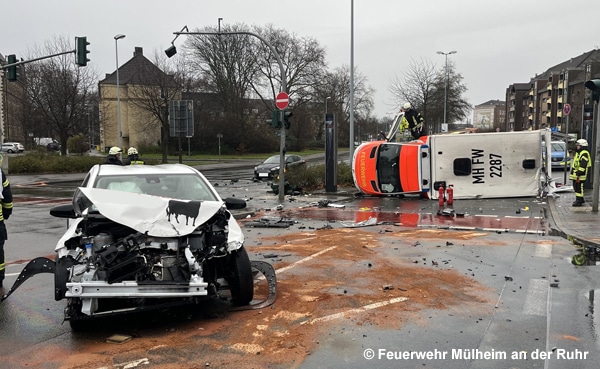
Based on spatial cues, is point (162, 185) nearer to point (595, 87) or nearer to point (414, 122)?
point (595, 87)

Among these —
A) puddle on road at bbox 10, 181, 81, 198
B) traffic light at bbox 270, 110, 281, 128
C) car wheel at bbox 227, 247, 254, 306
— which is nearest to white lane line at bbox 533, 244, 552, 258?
car wheel at bbox 227, 247, 254, 306

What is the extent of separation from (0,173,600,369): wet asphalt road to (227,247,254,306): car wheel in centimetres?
33

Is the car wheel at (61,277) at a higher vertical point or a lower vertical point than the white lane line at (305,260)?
higher

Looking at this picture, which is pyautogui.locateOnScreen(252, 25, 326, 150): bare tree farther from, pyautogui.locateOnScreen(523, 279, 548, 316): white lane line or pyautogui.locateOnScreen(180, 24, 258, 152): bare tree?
pyautogui.locateOnScreen(523, 279, 548, 316): white lane line

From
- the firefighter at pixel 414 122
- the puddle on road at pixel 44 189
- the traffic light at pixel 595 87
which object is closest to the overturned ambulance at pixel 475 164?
the firefighter at pixel 414 122

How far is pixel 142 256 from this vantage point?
4.98 m

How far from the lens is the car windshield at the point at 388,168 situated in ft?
58.0

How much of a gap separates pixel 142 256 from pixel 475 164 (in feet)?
46.8

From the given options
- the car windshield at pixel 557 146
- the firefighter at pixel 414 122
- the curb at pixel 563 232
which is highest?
the firefighter at pixel 414 122

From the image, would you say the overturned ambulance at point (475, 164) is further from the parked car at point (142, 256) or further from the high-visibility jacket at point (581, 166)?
the parked car at point (142, 256)

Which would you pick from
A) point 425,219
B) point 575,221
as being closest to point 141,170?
point 425,219

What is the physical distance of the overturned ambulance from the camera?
1689cm

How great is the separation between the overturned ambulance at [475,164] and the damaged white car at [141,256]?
1254cm

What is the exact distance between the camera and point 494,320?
5328 mm
